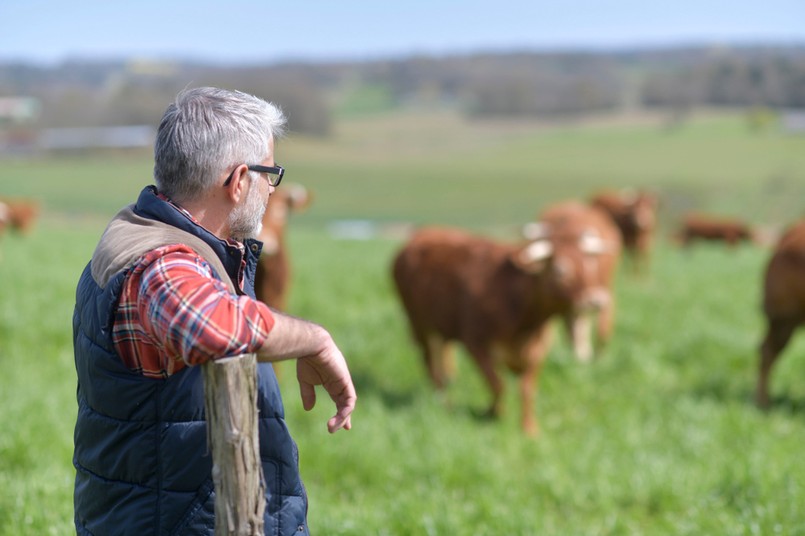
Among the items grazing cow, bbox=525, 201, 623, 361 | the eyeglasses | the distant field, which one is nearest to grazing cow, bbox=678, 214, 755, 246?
the distant field

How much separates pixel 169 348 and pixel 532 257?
5795 mm

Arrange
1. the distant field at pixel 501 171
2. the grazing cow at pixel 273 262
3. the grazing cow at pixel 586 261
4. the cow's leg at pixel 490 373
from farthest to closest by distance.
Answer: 1. the distant field at pixel 501 171
2. the grazing cow at pixel 273 262
3. the grazing cow at pixel 586 261
4. the cow's leg at pixel 490 373

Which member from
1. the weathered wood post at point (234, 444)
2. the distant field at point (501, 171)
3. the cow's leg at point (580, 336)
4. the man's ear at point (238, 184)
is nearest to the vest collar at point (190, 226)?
the man's ear at point (238, 184)

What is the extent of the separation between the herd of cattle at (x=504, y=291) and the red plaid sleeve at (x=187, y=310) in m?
5.45

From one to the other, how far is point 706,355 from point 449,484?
4.68m

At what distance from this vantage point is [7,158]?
225 ft

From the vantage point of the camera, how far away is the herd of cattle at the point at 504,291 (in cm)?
761

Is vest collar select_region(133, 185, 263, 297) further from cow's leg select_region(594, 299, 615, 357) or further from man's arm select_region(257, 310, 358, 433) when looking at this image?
cow's leg select_region(594, 299, 615, 357)

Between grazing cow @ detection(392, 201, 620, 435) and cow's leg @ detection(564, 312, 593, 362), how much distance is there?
1.70 meters

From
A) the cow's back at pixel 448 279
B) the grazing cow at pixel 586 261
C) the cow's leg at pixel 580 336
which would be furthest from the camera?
the cow's leg at pixel 580 336

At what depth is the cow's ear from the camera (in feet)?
25.0

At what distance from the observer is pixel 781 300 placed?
7676 millimetres

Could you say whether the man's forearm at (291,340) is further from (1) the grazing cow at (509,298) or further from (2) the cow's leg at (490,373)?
(2) the cow's leg at (490,373)

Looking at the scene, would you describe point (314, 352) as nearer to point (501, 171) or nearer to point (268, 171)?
point (268, 171)
